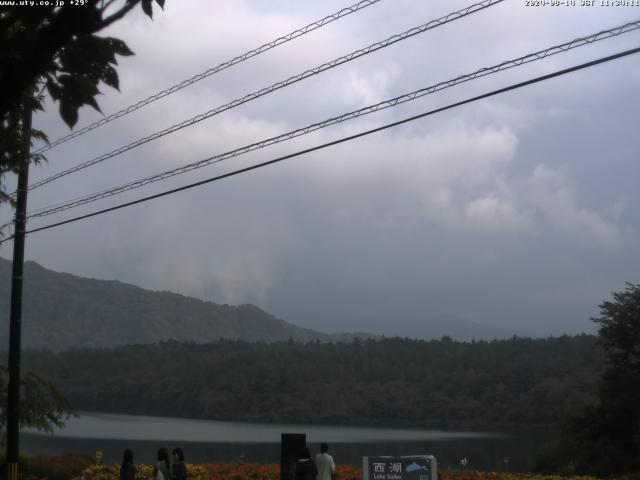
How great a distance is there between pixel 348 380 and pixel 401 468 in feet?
371

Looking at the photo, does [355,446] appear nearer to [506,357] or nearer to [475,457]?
[475,457]

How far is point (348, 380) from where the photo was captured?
126 metres

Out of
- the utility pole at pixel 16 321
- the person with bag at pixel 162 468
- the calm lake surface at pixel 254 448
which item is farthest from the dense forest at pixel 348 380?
the person with bag at pixel 162 468

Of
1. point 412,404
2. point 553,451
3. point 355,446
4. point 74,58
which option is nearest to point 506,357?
point 412,404

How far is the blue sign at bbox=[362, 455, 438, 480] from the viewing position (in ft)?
46.9

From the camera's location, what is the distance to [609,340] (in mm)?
34094

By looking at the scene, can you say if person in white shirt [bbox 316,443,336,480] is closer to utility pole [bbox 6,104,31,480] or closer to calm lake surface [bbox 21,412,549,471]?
utility pole [bbox 6,104,31,480]

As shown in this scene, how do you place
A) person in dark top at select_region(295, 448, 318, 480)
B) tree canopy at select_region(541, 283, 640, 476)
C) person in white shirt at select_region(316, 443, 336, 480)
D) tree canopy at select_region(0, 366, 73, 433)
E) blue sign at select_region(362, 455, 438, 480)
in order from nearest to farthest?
1. person in dark top at select_region(295, 448, 318, 480)
2. blue sign at select_region(362, 455, 438, 480)
3. person in white shirt at select_region(316, 443, 336, 480)
4. tree canopy at select_region(0, 366, 73, 433)
5. tree canopy at select_region(541, 283, 640, 476)

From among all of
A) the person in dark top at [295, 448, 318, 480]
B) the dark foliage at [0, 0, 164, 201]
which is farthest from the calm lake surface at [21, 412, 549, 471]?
the dark foliage at [0, 0, 164, 201]

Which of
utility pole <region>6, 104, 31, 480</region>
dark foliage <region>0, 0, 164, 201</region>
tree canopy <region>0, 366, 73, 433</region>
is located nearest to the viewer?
dark foliage <region>0, 0, 164, 201</region>

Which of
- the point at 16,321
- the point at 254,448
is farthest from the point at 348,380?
the point at 16,321

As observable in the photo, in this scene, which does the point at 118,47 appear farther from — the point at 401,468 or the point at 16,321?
the point at 16,321

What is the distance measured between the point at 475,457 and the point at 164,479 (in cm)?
3370

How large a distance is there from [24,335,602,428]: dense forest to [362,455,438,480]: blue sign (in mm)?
82709
